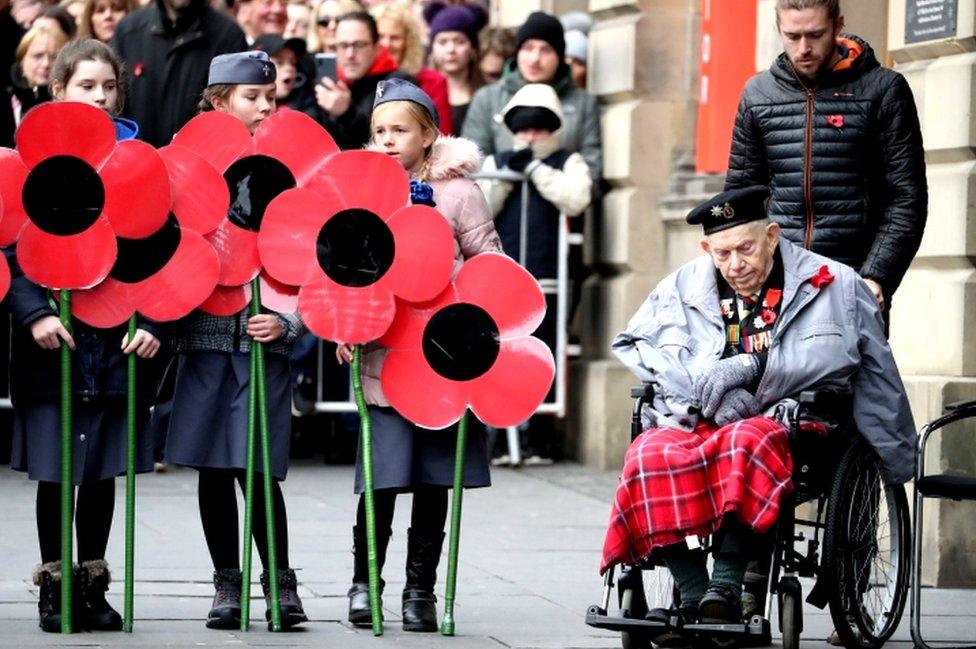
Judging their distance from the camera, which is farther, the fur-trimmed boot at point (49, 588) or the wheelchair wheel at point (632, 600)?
the fur-trimmed boot at point (49, 588)

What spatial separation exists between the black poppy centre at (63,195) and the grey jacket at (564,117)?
559 cm

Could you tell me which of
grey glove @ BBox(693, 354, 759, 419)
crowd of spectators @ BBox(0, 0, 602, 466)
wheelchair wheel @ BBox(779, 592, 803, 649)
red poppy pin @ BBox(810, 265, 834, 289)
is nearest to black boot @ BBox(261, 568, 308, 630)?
grey glove @ BBox(693, 354, 759, 419)

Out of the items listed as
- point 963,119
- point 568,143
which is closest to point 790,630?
point 963,119

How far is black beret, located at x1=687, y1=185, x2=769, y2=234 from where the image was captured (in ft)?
23.0

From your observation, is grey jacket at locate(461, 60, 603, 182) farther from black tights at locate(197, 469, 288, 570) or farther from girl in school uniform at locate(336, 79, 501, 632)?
black tights at locate(197, 469, 288, 570)

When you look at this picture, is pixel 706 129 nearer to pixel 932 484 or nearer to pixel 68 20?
pixel 68 20

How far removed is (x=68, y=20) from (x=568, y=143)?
2704 millimetres

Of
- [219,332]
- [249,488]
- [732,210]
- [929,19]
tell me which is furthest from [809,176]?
[249,488]

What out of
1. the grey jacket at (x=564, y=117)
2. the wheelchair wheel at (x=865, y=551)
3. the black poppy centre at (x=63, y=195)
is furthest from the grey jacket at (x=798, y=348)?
the grey jacket at (x=564, y=117)

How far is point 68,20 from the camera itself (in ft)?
39.8

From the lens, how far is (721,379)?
22.5 feet

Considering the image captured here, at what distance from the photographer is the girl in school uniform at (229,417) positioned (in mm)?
7312

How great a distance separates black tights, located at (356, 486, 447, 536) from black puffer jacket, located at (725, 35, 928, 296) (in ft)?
4.88

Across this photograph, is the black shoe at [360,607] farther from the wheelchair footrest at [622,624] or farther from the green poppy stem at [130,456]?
the wheelchair footrest at [622,624]
